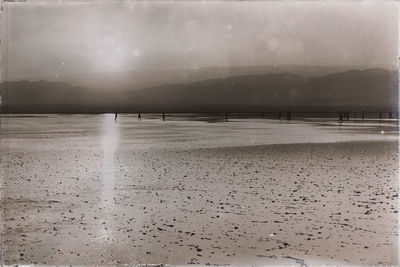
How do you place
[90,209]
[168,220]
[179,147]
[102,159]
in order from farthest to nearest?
1. [179,147]
2. [102,159]
3. [90,209]
4. [168,220]

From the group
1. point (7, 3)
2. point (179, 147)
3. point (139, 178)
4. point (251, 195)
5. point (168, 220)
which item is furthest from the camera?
point (179, 147)

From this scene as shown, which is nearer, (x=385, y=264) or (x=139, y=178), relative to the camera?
(x=385, y=264)

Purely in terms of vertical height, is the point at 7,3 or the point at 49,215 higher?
the point at 7,3

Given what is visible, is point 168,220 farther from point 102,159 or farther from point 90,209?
point 102,159

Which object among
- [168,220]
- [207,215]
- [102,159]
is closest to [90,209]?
[168,220]

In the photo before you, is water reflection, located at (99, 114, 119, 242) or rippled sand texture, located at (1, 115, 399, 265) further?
water reflection, located at (99, 114, 119, 242)

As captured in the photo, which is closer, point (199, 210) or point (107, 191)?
point (199, 210)

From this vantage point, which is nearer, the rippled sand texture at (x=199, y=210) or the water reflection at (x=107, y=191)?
the rippled sand texture at (x=199, y=210)
